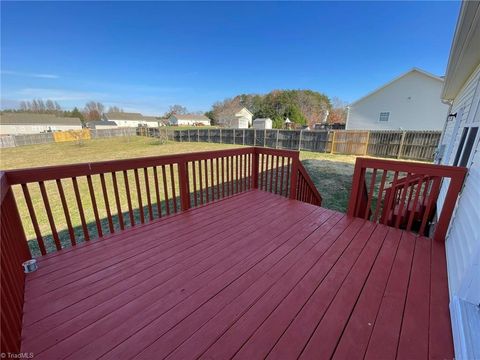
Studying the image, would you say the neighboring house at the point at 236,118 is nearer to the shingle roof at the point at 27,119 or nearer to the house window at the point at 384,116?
the house window at the point at 384,116

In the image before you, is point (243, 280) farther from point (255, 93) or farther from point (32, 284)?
point (255, 93)

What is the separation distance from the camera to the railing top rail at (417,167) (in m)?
1.97

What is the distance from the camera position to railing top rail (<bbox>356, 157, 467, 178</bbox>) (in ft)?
6.46

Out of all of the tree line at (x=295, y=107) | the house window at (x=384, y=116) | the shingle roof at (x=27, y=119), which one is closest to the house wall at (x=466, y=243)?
the house window at (x=384, y=116)

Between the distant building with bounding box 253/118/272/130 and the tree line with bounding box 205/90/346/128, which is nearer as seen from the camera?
the distant building with bounding box 253/118/272/130

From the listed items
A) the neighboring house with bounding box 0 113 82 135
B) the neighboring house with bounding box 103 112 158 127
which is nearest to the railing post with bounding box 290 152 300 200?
the neighboring house with bounding box 0 113 82 135

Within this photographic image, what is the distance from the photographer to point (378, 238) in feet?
7.50

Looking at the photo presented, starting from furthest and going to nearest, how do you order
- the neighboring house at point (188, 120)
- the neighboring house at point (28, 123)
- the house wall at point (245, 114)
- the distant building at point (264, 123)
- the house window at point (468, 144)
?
the neighboring house at point (188, 120) < the house wall at point (245, 114) < the neighboring house at point (28, 123) < the distant building at point (264, 123) < the house window at point (468, 144)

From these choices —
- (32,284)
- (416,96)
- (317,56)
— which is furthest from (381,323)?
(317,56)

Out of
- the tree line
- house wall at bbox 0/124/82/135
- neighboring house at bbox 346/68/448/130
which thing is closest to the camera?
neighboring house at bbox 346/68/448/130

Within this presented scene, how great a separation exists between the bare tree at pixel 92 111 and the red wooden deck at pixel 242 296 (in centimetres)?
6894

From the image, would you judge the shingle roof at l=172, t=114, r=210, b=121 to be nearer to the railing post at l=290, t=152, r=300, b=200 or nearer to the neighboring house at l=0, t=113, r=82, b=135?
the neighboring house at l=0, t=113, r=82, b=135

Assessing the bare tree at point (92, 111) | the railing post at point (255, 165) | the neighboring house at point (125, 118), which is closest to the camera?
the railing post at point (255, 165)

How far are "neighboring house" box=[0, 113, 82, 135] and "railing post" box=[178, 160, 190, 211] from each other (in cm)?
4732
